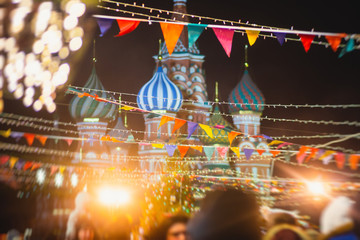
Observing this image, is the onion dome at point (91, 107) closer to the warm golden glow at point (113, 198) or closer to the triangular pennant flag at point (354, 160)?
the warm golden glow at point (113, 198)

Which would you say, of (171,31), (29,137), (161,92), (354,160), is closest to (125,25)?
(171,31)

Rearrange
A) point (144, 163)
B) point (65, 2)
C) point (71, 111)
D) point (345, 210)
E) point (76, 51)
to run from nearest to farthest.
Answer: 1. point (345, 210)
2. point (65, 2)
3. point (76, 51)
4. point (144, 163)
5. point (71, 111)

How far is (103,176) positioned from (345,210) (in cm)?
3124

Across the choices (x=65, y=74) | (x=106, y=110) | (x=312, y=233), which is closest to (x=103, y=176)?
(x=106, y=110)

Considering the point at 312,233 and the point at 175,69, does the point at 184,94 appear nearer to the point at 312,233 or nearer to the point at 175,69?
the point at 175,69

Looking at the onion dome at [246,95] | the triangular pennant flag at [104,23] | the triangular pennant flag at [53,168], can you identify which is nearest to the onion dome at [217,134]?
the onion dome at [246,95]

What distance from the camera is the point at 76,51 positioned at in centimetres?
835

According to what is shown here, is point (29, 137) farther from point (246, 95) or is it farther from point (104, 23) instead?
point (246, 95)

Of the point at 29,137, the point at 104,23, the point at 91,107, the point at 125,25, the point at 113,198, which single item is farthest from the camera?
the point at 91,107

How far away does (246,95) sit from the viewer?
128 feet

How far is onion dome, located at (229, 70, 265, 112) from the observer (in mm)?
38938

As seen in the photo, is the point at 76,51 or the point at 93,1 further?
the point at 76,51

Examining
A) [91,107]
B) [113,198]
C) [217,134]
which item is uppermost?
[91,107]

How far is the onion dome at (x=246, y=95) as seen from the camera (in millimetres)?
38938
